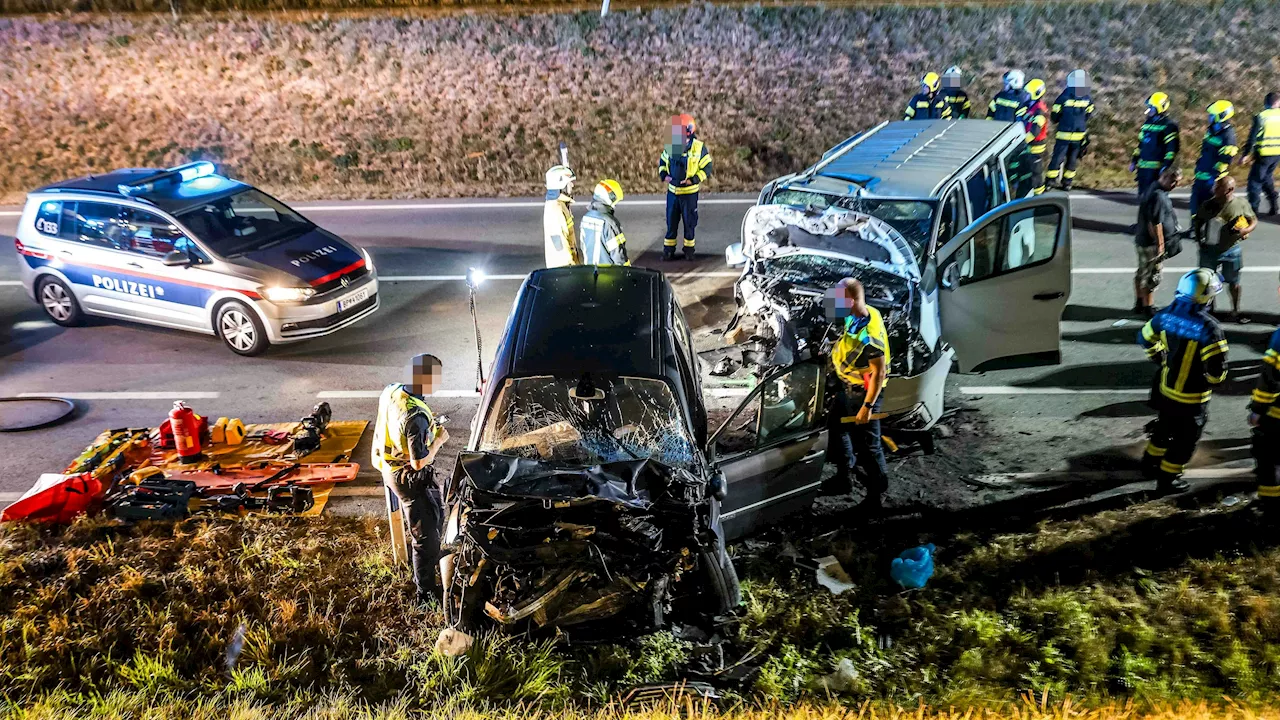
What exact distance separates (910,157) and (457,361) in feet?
16.3

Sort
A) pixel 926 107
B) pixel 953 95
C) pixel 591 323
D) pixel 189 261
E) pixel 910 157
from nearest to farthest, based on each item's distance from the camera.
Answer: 1. pixel 591 323
2. pixel 910 157
3. pixel 189 261
4. pixel 953 95
5. pixel 926 107

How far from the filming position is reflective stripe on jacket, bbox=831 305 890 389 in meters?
6.30

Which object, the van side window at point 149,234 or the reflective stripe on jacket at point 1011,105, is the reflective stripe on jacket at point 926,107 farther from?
the van side window at point 149,234

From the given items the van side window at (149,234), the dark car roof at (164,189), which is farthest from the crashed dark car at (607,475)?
the dark car roof at (164,189)

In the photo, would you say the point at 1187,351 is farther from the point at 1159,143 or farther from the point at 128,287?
the point at 128,287

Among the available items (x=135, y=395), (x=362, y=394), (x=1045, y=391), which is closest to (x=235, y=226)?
(x=135, y=395)

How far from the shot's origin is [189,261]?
9164 millimetres

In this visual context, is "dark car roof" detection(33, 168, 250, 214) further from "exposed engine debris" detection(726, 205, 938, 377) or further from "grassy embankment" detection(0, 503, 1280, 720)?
"exposed engine debris" detection(726, 205, 938, 377)

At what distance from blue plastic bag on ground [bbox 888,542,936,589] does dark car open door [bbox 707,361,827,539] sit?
2.38ft

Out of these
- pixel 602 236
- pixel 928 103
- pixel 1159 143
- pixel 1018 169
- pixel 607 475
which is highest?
pixel 928 103

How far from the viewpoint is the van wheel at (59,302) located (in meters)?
10.1

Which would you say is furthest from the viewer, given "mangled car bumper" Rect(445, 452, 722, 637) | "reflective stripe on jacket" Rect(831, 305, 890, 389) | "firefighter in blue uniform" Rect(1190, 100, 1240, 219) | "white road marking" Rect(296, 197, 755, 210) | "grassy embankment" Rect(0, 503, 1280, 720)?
"white road marking" Rect(296, 197, 755, 210)

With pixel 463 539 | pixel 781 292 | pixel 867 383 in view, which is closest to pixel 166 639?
pixel 463 539

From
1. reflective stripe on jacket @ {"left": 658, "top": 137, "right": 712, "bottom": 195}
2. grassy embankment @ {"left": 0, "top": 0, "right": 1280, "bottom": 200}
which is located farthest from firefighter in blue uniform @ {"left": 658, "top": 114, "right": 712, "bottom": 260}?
grassy embankment @ {"left": 0, "top": 0, "right": 1280, "bottom": 200}
